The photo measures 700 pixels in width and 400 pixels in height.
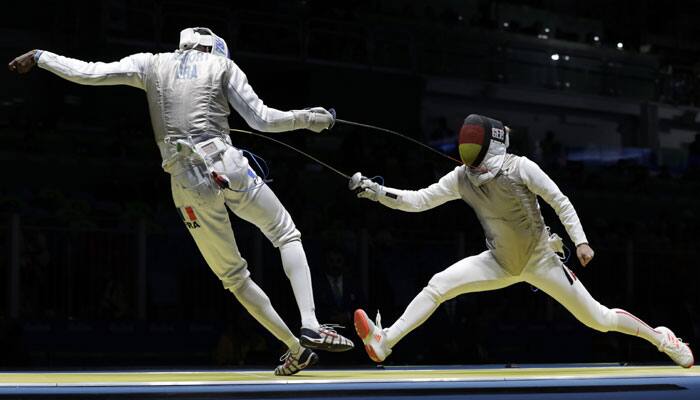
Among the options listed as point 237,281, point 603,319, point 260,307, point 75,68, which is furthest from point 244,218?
point 603,319

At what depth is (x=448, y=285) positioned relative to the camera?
5.23m

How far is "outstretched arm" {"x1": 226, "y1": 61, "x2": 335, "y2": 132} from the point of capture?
179 inches

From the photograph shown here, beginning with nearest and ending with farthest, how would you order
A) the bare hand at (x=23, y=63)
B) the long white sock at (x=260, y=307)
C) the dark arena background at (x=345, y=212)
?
the bare hand at (x=23, y=63) → the long white sock at (x=260, y=307) → the dark arena background at (x=345, y=212)

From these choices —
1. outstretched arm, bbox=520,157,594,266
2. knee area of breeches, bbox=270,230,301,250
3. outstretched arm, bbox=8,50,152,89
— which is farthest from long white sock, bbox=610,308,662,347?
outstretched arm, bbox=8,50,152,89

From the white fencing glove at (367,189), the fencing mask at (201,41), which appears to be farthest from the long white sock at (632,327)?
the fencing mask at (201,41)

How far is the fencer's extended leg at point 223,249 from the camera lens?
4621mm

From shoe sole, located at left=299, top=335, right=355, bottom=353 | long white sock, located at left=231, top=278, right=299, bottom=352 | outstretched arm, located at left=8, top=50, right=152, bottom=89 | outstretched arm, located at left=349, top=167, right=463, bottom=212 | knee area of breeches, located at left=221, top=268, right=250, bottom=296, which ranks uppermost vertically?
outstretched arm, located at left=8, top=50, right=152, bottom=89

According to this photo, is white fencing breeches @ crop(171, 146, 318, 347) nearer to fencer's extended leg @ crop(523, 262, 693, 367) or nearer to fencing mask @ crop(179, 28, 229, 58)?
fencing mask @ crop(179, 28, 229, 58)

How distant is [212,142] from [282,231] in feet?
1.62

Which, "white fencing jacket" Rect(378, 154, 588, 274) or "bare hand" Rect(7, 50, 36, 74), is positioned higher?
"bare hand" Rect(7, 50, 36, 74)

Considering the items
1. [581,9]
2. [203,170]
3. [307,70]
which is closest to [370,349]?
[203,170]

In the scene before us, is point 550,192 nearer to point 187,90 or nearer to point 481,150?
point 481,150

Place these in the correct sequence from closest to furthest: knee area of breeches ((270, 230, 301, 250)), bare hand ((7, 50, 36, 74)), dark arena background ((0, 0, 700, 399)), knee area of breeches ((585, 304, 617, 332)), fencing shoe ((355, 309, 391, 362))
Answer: bare hand ((7, 50, 36, 74)) → knee area of breeches ((270, 230, 301, 250)) → fencing shoe ((355, 309, 391, 362)) → knee area of breeches ((585, 304, 617, 332)) → dark arena background ((0, 0, 700, 399))

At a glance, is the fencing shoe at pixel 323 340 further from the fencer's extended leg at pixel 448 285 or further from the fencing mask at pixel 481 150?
the fencing mask at pixel 481 150
